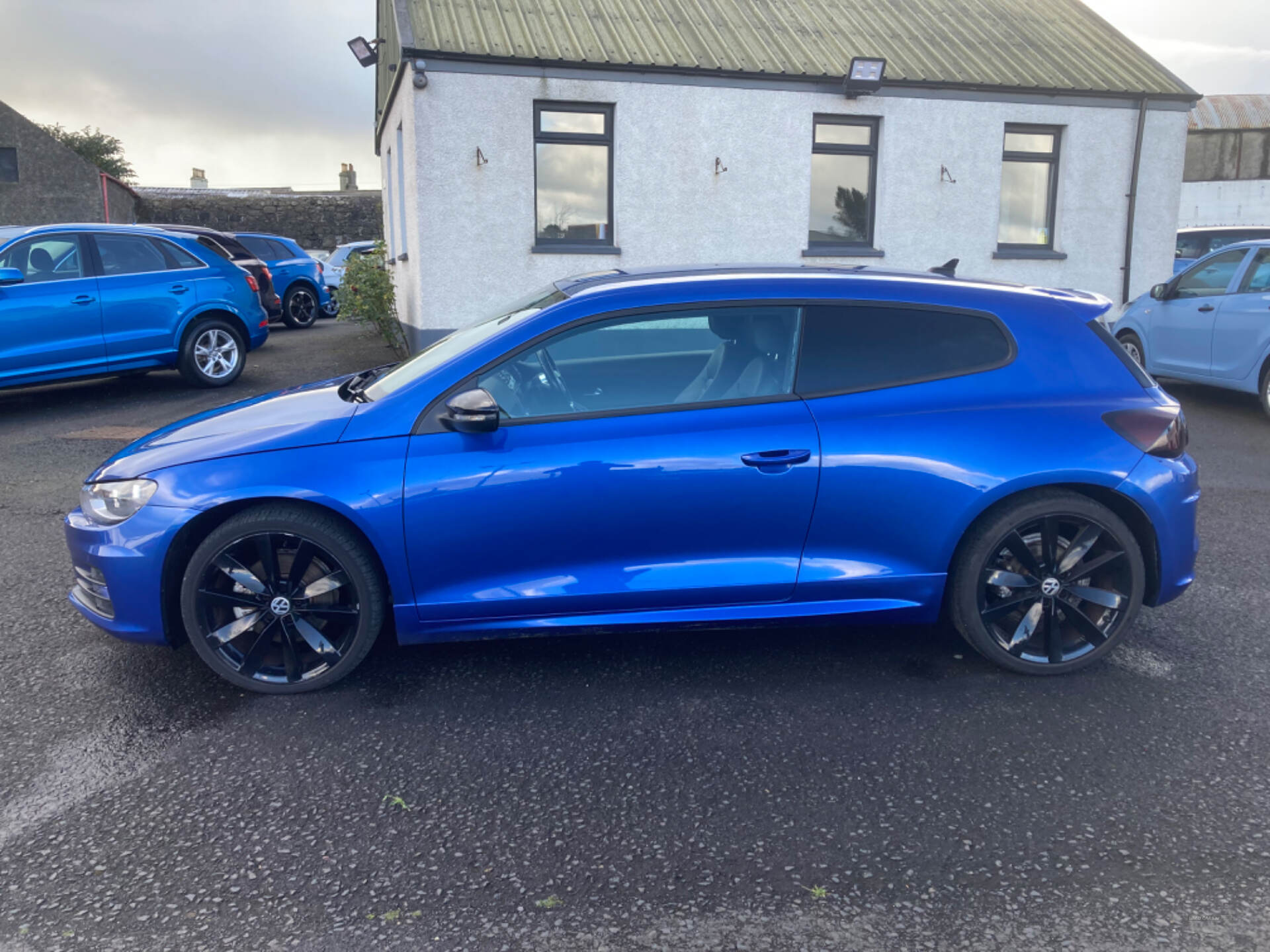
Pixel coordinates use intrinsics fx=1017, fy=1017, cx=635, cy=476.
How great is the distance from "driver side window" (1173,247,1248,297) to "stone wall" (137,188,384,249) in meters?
26.5

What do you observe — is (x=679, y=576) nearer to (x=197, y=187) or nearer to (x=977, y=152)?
(x=977, y=152)

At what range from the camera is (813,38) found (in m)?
13.4

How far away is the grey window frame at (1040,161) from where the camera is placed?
13.6 m

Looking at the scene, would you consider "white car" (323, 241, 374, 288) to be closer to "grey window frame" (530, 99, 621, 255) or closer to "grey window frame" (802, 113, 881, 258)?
"grey window frame" (530, 99, 621, 255)

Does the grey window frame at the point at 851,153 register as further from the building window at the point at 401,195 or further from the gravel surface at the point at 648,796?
the gravel surface at the point at 648,796

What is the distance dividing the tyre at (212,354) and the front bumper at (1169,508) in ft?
31.4

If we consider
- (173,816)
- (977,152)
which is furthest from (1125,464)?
(977,152)

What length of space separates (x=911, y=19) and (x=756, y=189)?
3.90 metres

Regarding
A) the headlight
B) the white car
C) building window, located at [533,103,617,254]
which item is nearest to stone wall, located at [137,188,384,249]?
the white car

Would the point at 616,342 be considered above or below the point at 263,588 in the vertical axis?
above

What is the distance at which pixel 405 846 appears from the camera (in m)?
2.79

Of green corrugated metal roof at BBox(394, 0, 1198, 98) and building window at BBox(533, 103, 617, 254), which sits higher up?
green corrugated metal roof at BBox(394, 0, 1198, 98)

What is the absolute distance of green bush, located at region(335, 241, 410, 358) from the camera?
14.1m

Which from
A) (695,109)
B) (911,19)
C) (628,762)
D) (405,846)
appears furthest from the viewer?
(911,19)
